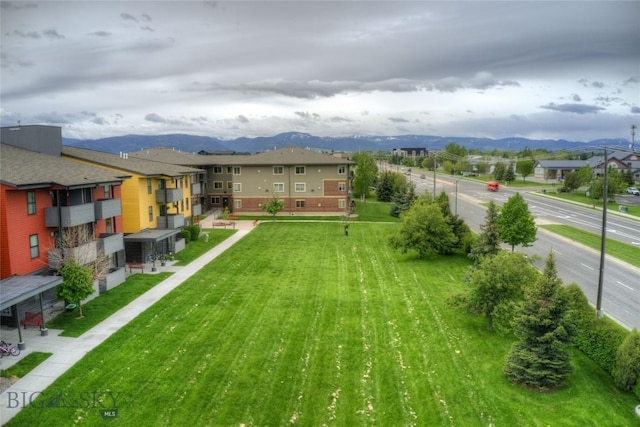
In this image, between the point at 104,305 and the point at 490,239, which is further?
the point at 490,239

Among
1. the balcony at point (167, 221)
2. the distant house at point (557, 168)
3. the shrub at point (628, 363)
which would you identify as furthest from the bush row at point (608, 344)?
the distant house at point (557, 168)

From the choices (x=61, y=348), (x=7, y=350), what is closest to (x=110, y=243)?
(x=61, y=348)

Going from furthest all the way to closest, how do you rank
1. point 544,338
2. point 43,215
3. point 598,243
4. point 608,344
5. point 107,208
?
1. point 598,243
2. point 107,208
3. point 43,215
4. point 608,344
5. point 544,338

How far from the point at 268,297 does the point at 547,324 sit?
1622cm

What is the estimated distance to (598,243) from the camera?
43000 mm

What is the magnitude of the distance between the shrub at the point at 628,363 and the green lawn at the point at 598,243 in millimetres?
22285

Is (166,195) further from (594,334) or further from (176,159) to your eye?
(594,334)

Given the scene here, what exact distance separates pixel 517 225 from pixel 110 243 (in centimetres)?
3127

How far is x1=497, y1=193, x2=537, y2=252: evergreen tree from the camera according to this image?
3691cm

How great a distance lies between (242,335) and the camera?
22266 millimetres

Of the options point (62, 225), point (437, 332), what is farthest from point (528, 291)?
point (62, 225)

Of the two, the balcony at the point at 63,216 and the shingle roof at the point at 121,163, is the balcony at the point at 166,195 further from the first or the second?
the balcony at the point at 63,216

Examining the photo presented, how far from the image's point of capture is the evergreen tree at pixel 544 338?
17422 mm

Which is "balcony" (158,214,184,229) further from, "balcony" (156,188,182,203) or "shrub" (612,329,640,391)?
"shrub" (612,329,640,391)
